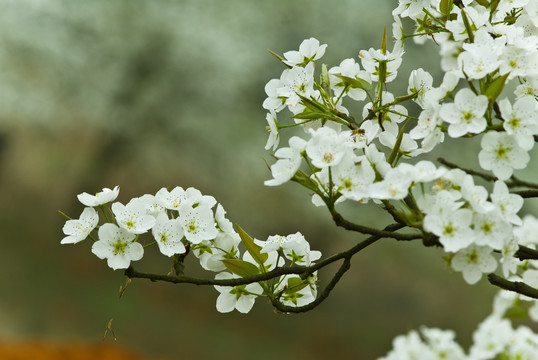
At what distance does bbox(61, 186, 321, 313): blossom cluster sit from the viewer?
31.6 inches

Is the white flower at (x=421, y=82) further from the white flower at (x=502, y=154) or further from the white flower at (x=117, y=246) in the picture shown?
the white flower at (x=117, y=246)

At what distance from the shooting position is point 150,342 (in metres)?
4.60

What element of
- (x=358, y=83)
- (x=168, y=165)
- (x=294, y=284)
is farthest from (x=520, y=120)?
(x=168, y=165)

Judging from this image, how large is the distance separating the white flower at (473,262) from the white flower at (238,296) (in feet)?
0.96

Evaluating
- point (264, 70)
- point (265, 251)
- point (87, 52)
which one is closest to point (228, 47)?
point (264, 70)

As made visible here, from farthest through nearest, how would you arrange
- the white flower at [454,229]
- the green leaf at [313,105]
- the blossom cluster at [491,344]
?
1. the blossom cluster at [491,344]
2. the green leaf at [313,105]
3. the white flower at [454,229]

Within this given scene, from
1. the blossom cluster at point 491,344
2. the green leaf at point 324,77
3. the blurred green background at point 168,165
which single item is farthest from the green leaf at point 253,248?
the blurred green background at point 168,165

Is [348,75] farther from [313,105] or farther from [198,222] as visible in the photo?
[198,222]

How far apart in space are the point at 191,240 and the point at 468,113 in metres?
0.35

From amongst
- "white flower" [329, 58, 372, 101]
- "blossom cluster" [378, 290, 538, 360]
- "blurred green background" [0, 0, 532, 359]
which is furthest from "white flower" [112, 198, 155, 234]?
"blurred green background" [0, 0, 532, 359]

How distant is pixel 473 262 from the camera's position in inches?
27.4

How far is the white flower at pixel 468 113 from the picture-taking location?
716 millimetres

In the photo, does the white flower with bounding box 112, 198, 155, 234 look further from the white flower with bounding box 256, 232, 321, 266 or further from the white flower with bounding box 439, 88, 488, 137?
the white flower with bounding box 439, 88, 488, 137

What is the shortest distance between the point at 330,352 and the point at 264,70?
199cm
